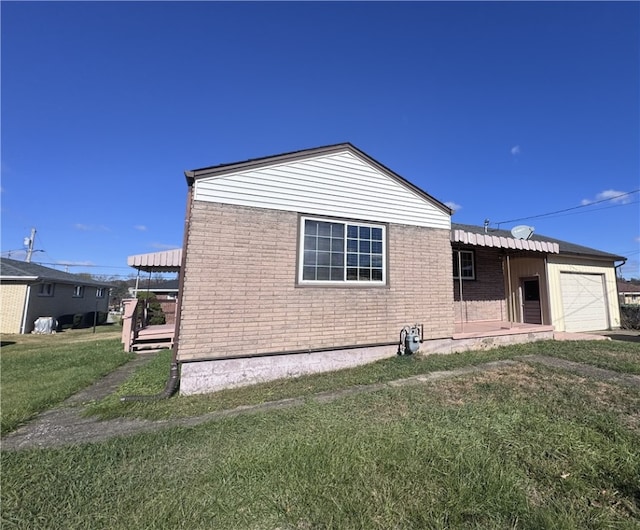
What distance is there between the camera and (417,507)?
247 centimetres

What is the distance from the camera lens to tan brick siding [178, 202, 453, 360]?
236 inches

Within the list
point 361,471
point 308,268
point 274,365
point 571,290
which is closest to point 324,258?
point 308,268

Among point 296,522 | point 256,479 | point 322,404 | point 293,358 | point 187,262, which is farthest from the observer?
point 293,358

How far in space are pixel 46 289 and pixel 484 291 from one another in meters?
25.0

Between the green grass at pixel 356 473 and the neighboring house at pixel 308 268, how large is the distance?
2.09 metres

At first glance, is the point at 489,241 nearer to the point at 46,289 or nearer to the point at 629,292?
the point at 46,289

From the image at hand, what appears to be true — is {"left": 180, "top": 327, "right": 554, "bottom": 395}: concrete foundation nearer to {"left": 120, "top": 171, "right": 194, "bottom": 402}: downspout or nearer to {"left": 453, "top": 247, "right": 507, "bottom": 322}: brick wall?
{"left": 120, "top": 171, "right": 194, "bottom": 402}: downspout

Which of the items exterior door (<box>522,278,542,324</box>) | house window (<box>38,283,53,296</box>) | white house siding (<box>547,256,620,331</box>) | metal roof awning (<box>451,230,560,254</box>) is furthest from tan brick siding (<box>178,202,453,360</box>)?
house window (<box>38,283,53,296</box>)

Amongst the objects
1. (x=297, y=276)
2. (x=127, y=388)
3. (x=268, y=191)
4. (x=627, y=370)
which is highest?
(x=268, y=191)

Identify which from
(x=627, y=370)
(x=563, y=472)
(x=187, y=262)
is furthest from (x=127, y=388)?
(x=627, y=370)

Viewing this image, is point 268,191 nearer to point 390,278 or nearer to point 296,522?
point 390,278

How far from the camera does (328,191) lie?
7367 mm

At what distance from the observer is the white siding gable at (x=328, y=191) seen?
655 cm

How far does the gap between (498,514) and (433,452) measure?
0.83 meters
